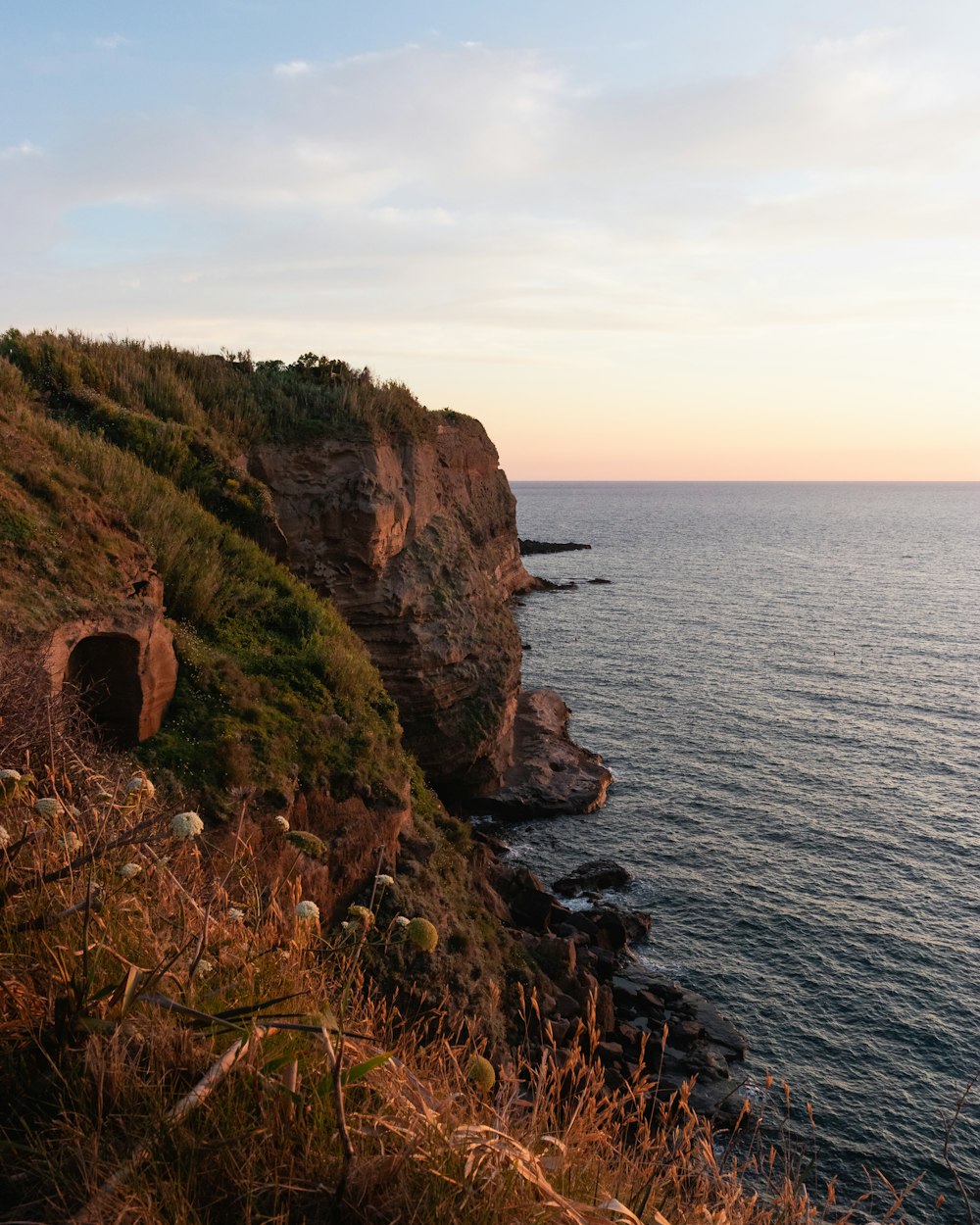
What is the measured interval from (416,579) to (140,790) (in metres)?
23.8

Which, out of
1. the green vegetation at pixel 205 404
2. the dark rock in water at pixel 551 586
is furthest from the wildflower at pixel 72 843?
the dark rock in water at pixel 551 586

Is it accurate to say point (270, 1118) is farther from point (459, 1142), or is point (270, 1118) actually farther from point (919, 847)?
point (919, 847)

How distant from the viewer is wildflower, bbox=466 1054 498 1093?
350 centimetres

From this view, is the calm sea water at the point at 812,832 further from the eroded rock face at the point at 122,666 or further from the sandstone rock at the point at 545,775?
the eroded rock face at the point at 122,666

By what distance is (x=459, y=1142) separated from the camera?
2.90 m

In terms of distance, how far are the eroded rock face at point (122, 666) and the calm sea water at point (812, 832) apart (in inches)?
418

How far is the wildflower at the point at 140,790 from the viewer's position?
4.72 metres

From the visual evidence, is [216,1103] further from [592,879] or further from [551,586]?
[551,586]

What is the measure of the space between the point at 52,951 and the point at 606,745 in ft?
124

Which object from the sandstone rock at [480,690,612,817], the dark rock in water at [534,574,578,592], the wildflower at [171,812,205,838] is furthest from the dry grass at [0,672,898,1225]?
the dark rock in water at [534,574,578,592]

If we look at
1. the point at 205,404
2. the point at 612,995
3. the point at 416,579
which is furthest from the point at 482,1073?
the point at 416,579

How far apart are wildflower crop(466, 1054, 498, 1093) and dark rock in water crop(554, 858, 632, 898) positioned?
24.5 metres

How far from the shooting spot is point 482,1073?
3.62 m

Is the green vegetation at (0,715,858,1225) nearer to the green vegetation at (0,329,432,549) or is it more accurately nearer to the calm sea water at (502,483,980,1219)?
the calm sea water at (502,483,980,1219)
